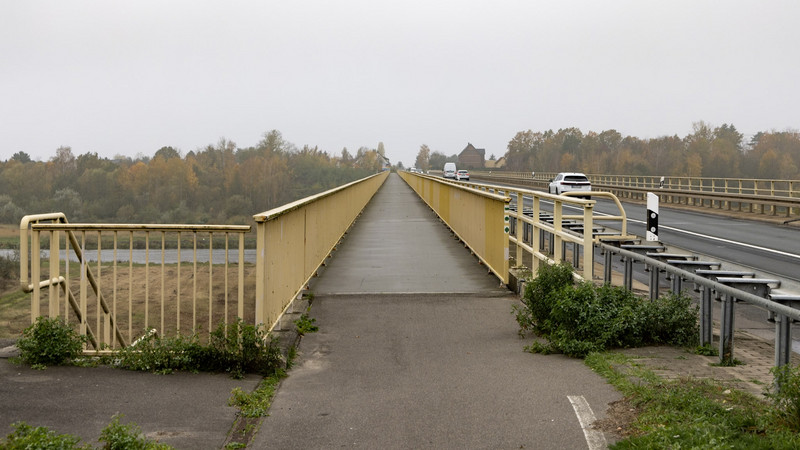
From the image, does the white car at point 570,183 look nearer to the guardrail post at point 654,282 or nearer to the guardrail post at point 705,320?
the guardrail post at point 654,282

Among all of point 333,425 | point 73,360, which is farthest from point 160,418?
point 73,360

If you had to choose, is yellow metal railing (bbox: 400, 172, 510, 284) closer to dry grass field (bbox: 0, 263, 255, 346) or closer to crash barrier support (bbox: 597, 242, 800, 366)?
crash barrier support (bbox: 597, 242, 800, 366)

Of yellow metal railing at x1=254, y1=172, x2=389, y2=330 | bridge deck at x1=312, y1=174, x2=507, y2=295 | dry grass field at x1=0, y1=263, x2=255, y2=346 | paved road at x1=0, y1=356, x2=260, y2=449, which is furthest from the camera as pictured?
dry grass field at x1=0, y1=263, x2=255, y2=346

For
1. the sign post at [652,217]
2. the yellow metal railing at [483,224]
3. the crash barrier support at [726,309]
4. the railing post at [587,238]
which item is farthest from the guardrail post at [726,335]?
the sign post at [652,217]

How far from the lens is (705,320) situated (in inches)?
295

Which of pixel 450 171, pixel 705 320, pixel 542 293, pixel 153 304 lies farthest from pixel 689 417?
pixel 450 171

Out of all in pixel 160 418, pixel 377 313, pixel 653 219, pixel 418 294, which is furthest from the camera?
pixel 653 219

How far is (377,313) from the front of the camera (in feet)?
32.3

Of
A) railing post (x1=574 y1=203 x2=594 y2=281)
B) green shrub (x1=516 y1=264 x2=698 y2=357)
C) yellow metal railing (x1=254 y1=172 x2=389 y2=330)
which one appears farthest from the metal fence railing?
railing post (x1=574 y1=203 x2=594 y2=281)

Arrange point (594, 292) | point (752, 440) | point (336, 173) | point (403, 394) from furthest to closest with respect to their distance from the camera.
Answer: point (336, 173) < point (594, 292) < point (403, 394) < point (752, 440)

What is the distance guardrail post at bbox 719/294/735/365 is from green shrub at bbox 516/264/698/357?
77cm

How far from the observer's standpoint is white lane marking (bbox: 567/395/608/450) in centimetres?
494

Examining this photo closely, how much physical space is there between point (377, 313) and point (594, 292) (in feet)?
9.48

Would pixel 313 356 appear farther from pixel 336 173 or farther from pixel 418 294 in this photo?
pixel 336 173
